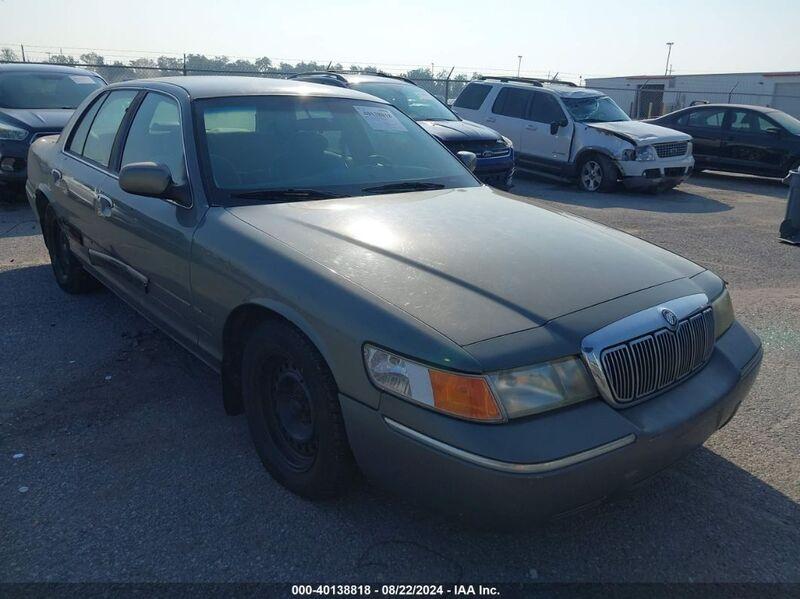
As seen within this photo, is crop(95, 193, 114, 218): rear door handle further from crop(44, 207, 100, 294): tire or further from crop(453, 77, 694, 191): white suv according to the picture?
crop(453, 77, 694, 191): white suv

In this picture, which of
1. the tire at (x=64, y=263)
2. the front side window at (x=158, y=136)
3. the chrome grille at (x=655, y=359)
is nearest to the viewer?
the chrome grille at (x=655, y=359)

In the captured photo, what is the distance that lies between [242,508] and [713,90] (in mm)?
45274

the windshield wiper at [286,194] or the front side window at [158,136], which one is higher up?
the front side window at [158,136]

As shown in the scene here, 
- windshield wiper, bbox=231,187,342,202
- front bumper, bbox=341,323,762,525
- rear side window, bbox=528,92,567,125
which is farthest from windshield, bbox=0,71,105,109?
front bumper, bbox=341,323,762,525

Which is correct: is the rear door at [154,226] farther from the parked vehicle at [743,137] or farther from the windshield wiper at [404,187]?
the parked vehicle at [743,137]

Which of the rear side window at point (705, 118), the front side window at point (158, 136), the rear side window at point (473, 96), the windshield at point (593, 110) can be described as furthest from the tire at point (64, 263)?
the rear side window at point (705, 118)

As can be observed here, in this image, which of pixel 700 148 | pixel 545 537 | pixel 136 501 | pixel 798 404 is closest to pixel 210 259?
pixel 136 501

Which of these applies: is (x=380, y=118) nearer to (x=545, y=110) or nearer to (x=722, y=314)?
(x=722, y=314)

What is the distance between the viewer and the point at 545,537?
8.70 feet

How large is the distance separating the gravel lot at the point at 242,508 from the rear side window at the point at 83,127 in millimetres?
1457

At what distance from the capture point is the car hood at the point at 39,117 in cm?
878

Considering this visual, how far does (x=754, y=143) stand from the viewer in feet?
44.2

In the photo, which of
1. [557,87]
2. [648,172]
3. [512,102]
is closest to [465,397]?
[648,172]

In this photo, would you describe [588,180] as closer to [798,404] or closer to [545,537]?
[798,404]
